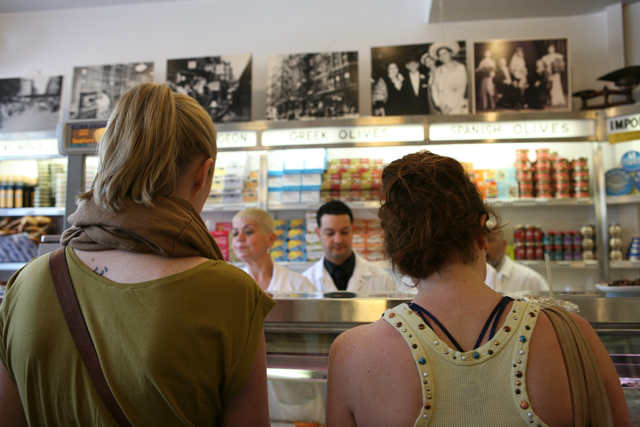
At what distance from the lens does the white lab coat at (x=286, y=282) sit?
3035mm

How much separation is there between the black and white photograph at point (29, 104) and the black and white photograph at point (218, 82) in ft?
4.54

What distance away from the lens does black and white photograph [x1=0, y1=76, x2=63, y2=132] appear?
178 inches

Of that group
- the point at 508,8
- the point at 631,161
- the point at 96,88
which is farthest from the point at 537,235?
the point at 96,88

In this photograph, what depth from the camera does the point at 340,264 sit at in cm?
332

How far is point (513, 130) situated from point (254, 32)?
9.21ft

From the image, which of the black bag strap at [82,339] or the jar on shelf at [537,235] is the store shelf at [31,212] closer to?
the black bag strap at [82,339]

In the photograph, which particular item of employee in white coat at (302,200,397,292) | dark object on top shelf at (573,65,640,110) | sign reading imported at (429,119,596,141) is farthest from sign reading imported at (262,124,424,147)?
dark object on top shelf at (573,65,640,110)

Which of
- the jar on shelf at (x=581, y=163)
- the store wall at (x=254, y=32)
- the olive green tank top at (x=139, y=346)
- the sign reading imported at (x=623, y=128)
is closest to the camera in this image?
the olive green tank top at (x=139, y=346)

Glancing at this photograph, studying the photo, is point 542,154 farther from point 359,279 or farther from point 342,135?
point 359,279

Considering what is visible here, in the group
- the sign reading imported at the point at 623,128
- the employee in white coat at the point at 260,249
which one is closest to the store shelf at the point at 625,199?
the sign reading imported at the point at 623,128

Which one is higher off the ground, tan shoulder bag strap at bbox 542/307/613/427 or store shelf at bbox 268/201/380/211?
store shelf at bbox 268/201/380/211

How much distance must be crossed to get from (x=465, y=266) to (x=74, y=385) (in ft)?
2.58

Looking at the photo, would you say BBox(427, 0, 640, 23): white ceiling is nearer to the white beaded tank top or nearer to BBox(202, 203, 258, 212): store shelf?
BBox(202, 203, 258, 212): store shelf

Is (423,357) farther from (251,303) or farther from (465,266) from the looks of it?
(251,303)
